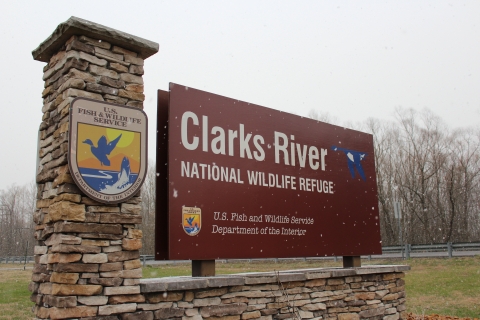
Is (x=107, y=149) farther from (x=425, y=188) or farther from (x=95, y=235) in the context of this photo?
(x=425, y=188)

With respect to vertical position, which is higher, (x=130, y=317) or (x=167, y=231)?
(x=167, y=231)

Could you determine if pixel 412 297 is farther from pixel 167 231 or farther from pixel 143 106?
pixel 143 106

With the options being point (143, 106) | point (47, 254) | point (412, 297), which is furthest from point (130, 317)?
point (412, 297)

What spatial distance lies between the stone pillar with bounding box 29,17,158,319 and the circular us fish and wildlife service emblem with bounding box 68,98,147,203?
0.11 metres

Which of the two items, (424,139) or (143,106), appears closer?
(143,106)

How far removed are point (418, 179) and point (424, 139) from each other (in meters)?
2.84

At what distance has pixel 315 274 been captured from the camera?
251 inches

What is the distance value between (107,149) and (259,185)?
2309mm

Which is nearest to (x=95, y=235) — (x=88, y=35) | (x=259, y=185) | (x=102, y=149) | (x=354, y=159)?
(x=102, y=149)

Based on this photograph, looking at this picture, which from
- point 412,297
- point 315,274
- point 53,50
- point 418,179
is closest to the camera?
point 53,50

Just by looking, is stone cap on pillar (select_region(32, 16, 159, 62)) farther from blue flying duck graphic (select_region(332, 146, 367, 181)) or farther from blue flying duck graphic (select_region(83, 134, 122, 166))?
blue flying duck graphic (select_region(332, 146, 367, 181))

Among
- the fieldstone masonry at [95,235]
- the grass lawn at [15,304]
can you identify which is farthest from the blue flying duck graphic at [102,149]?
the grass lawn at [15,304]

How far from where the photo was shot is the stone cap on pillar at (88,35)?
4.70 meters

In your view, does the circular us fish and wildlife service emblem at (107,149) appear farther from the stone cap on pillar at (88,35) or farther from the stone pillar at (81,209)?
the stone cap on pillar at (88,35)
